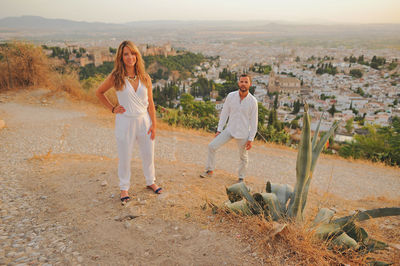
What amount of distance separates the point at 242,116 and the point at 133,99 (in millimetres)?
1404

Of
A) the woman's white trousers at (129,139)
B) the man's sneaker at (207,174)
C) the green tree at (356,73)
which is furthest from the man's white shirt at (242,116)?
the green tree at (356,73)

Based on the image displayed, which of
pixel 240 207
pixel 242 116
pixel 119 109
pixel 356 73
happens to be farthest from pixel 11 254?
pixel 356 73

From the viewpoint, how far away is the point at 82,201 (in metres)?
2.68

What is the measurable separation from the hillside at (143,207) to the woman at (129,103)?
531 millimetres

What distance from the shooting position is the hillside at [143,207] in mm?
1786

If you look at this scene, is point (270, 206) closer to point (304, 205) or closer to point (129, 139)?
point (304, 205)

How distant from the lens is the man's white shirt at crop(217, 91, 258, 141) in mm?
3223

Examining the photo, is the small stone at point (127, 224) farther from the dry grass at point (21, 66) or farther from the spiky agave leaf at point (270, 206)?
the dry grass at point (21, 66)

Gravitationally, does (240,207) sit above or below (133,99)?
below

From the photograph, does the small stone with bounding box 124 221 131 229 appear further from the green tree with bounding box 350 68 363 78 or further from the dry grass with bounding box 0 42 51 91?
the green tree with bounding box 350 68 363 78

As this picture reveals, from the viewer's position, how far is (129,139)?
2.55 metres

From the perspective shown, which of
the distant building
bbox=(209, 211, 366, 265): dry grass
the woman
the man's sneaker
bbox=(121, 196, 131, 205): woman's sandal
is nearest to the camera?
bbox=(209, 211, 366, 265): dry grass

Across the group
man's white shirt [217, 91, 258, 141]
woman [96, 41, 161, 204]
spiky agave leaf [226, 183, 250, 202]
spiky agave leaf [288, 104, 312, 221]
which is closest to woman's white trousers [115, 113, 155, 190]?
woman [96, 41, 161, 204]

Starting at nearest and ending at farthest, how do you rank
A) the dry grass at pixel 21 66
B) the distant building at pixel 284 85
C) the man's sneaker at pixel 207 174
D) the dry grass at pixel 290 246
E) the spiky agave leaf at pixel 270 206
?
the dry grass at pixel 290 246 < the spiky agave leaf at pixel 270 206 < the man's sneaker at pixel 207 174 < the dry grass at pixel 21 66 < the distant building at pixel 284 85
